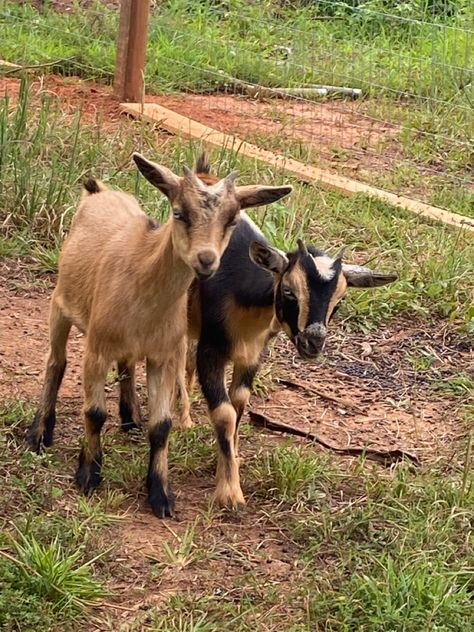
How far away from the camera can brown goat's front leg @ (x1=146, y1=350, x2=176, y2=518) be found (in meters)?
5.07

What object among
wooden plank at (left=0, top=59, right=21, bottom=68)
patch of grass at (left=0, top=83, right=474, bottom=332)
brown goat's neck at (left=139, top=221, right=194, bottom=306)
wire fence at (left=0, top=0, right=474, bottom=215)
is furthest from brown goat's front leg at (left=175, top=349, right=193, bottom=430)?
wooden plank at (left=0, top=59, right=21, bottom=68)

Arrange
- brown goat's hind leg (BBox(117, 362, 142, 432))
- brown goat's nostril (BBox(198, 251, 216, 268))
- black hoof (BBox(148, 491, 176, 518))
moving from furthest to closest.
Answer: brown goat's hind leg (BBox(117, 362, 142, 432)), black hoof (BBox(148, 491, 176, 518)), brown goat's nostril (BBox(198, 251, 216, 268))

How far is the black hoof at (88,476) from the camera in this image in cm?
511

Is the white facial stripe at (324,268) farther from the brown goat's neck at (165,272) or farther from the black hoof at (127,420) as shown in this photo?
the black hoof at (127,420)

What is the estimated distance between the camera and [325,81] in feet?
36.1

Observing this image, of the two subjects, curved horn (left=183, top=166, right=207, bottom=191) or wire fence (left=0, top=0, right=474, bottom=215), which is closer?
curved horn (left=183, top=166, right=207, bottom=191)

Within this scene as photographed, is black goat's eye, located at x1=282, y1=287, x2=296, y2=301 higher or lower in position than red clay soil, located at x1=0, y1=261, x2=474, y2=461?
higher

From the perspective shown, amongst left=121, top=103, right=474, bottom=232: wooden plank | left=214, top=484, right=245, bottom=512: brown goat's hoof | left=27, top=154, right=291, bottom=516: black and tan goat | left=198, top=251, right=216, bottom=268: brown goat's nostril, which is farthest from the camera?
left=121, top=103, right=474, bottom=232: wooden plank

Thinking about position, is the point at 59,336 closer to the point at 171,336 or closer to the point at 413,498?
the point at 171,336

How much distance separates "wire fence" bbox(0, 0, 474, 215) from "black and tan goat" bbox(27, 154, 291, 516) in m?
4.00

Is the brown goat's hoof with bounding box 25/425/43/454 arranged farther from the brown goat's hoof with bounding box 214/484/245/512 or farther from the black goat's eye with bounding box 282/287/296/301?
the black goat's eye with bounding box 282/287/296/301

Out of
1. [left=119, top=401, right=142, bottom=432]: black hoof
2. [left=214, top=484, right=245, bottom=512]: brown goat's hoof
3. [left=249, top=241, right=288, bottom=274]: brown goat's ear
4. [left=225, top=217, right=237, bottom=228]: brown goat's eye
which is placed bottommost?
[left=119, top=401, right=142, bottom=432]: black hoof

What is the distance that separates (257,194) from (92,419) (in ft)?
3.82

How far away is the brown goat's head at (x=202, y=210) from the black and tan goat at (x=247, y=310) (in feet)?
1.54
